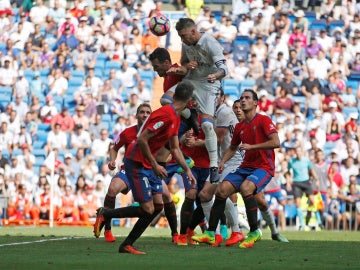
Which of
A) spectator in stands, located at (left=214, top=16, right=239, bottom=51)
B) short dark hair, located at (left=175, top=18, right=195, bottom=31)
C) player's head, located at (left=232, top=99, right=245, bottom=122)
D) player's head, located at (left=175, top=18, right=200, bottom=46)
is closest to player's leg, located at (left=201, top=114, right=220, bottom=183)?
player's head, located at (left=232, top=99, right=245, bottom=122)

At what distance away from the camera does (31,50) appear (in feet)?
103

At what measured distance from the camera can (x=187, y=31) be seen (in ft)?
50.0

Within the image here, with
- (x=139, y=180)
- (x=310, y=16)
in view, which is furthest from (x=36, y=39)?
(x=139, y=180)

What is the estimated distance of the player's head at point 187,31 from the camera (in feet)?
49.7

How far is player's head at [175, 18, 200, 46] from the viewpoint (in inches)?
596

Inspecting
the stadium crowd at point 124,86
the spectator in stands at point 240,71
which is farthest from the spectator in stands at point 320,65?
the spectator in stands at point 240,71

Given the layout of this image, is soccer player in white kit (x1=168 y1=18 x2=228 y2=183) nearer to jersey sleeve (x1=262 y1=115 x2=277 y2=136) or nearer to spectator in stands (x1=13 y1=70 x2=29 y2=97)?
jersey sleeve (x1=262 y1=115 x2=277 y2=136)

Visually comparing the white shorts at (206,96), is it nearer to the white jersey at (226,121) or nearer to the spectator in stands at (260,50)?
the white jersey at (226,121)

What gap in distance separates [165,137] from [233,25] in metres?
18.7

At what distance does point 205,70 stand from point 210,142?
3.24ft

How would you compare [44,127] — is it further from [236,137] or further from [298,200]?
[236,137]

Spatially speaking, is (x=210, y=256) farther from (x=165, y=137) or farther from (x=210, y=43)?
(x=210, y=43)

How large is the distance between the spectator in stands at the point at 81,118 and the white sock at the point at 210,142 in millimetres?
12592

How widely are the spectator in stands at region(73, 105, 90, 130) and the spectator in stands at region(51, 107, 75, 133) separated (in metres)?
0.13
